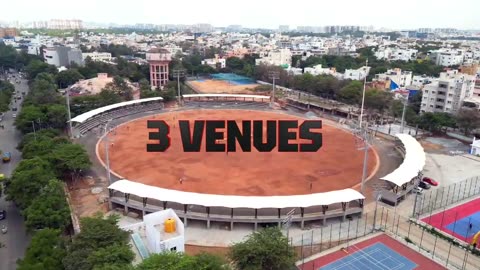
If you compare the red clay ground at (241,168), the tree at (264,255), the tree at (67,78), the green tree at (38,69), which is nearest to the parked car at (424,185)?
the red clay ground at (241,168)

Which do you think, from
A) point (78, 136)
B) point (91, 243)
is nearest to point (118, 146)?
point (78, 136)

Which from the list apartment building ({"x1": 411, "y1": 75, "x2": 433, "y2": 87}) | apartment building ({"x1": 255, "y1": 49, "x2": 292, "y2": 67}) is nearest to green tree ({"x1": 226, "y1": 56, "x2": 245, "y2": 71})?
apartment building ({"x1": 255, "y1": 49, "x2": 292, "y2": 67})

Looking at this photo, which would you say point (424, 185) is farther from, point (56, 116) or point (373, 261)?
point (56, 116)

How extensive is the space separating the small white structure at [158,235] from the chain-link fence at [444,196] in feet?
71.4

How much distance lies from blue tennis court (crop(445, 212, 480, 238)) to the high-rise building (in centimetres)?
7569

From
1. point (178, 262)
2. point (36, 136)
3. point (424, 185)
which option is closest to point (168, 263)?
point (178, 262)

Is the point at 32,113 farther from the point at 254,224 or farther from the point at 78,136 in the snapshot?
the point at 254,224

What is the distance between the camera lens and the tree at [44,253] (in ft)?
73.7

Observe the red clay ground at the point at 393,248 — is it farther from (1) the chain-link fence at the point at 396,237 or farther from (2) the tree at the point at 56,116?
(2) the tree at the point at 56,116

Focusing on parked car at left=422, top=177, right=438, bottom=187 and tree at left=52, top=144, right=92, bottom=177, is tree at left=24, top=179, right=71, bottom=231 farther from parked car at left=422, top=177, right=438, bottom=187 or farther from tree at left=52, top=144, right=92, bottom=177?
parked car at left=422, top=177, right=438, bottom=187

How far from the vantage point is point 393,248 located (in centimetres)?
2848

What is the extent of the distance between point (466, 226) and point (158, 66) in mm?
78614

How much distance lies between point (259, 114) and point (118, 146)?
1136 inches

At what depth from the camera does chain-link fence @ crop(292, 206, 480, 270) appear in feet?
90.1
